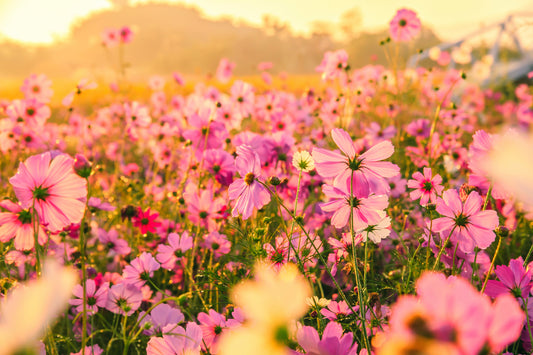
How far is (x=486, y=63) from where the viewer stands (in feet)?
12.2

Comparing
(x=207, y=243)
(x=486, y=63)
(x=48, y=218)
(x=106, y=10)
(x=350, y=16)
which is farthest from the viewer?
(x=106, y=10)

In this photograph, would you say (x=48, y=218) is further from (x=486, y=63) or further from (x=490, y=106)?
(x=490, y=106)

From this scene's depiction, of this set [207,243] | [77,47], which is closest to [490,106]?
[207,243]

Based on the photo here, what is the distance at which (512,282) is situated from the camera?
0.70 m

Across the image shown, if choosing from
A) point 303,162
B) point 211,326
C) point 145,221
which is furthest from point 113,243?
point 303,162

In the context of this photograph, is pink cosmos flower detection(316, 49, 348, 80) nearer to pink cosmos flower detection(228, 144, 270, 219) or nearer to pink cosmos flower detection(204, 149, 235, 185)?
pink cosmos flower detection(204, 149, 235, 185)

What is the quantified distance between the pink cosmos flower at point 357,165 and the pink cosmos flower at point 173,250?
1.72ft

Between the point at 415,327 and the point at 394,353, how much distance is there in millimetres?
19

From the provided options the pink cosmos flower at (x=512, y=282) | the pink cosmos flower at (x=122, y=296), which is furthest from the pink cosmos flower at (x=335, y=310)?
the pink cosmos flower at (x=122, y=296)

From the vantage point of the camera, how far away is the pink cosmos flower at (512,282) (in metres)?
0.69

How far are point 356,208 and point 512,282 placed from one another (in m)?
0.32

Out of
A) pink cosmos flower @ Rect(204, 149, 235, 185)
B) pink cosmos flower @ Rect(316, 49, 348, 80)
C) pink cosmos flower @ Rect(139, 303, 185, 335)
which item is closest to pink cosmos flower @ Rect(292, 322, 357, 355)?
pink cosmos flower @ Rect(139, 303, 185, 335)

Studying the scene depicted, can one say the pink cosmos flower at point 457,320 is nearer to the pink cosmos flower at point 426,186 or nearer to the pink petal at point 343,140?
the pink petal at point 343,140

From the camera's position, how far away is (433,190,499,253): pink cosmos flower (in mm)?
688
